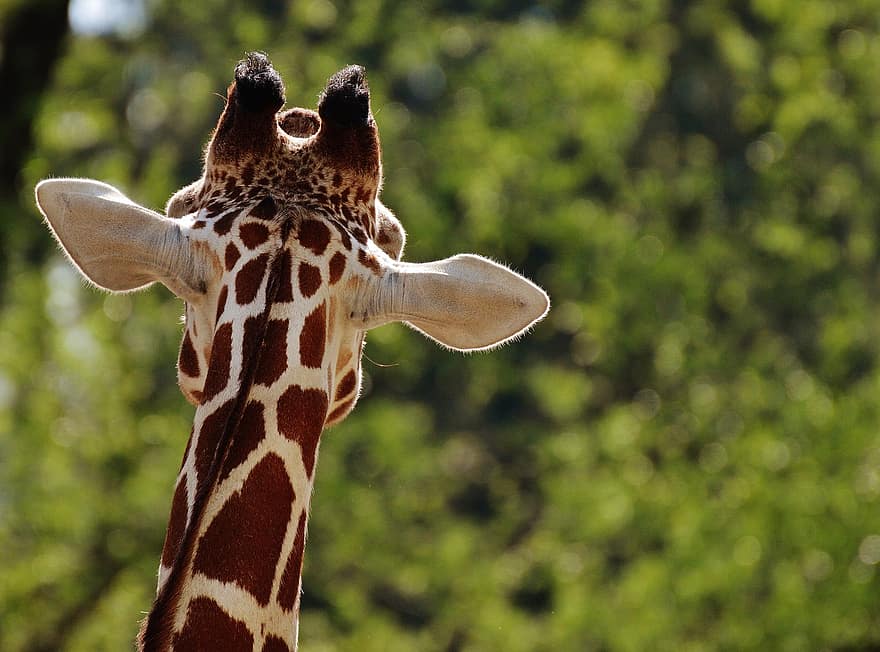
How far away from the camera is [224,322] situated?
305 centimetres

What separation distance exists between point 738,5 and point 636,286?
6299mm

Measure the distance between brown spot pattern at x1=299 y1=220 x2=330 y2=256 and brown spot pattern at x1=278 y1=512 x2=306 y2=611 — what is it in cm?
61

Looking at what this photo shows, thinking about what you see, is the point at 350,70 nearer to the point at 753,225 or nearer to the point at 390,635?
the point at 390,635

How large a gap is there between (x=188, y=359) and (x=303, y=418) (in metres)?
0.49

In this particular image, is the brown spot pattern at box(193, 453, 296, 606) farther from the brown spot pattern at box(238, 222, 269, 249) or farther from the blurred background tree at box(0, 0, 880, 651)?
the blurred background tree at box(0, 0, 880, 651)

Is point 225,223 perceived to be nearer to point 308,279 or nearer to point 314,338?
point 308,279

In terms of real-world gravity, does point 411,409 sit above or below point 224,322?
below

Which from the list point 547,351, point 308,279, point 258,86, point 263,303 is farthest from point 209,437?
point 547,351

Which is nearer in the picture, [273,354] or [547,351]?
[273,354]

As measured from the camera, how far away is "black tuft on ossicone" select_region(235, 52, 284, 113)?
3.30m

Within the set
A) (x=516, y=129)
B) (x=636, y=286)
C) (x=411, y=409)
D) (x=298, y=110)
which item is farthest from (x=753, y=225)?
(x=298, y=110)

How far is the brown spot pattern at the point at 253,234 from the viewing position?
10.3 ft

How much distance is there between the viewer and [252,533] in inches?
112

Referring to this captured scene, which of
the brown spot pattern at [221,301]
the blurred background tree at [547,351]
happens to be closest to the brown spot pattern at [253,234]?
the brown spot pattern at [221,301]
